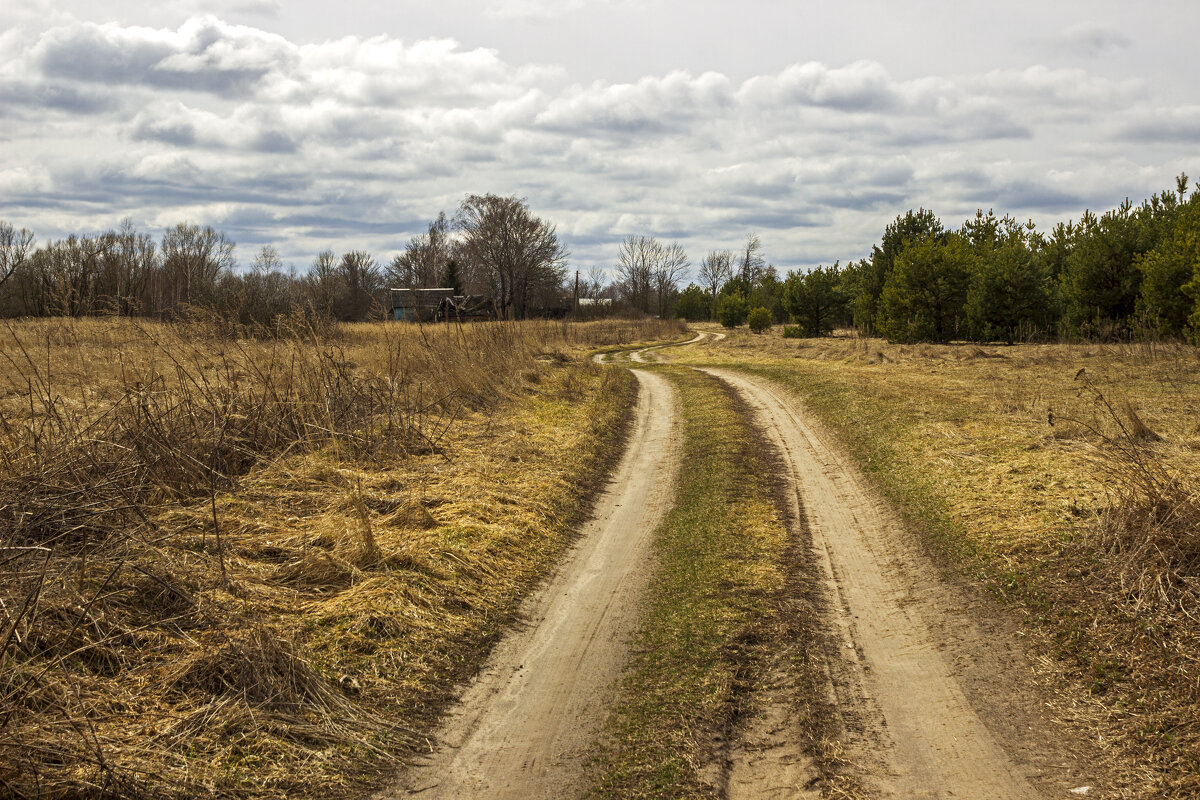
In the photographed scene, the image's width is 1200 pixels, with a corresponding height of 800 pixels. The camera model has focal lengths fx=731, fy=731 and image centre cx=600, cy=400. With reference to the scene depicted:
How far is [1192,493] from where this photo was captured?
6.38 meters

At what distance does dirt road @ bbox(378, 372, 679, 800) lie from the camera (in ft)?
13.7

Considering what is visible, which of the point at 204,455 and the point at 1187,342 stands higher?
the point at 1187,342

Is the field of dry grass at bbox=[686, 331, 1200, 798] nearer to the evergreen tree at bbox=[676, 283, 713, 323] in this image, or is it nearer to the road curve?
the road curve

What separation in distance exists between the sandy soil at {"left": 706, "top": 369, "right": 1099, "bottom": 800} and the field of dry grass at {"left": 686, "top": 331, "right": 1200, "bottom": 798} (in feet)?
1.00

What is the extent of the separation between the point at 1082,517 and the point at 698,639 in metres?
4.47

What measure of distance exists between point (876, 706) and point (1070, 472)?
6.17 meters

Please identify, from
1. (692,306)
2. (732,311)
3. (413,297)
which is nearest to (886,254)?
(732,311)

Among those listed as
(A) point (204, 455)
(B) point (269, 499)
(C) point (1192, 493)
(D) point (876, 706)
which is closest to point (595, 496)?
(B) point (269, 499)

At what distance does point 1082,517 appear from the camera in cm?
743

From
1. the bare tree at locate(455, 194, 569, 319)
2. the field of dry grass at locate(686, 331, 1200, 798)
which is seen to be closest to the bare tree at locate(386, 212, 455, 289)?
the bare tree at locate(455, 194, 569, 319)

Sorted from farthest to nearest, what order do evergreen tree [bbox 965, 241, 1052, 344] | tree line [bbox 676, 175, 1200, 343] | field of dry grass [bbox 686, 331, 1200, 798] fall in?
1. evergreen tree [bbox 965, 241, 1052, 344]
2. tree line [bbox 676, 175, 1200, 343]
3. field of dry grass [bbox 686, 331, 1200, 798]

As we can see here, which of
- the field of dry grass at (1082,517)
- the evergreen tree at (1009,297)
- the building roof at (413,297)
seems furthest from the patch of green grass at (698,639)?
the building roof at (413,297)

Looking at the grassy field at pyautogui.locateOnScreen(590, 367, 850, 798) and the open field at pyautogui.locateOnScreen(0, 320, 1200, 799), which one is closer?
the open field at pyautogui.locateOnScreen(0, 320, 1200, 799)

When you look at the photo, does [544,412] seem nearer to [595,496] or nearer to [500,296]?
[595,496]
